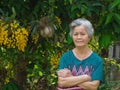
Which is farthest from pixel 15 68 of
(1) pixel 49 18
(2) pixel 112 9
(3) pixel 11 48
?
(2) pixel 112 9

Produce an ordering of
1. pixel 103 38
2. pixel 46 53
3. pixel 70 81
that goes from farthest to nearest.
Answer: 1. pixel 46 53
2. pixel 103 38
3. pixel 70 81

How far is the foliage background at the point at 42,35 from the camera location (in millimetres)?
3945

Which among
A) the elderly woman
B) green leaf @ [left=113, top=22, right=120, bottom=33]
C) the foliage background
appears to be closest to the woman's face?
the elderly woman

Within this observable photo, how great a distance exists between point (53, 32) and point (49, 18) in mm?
155

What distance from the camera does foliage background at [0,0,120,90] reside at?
12.9 ft

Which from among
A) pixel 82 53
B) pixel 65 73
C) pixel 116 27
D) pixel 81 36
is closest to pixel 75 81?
pixel 65 73

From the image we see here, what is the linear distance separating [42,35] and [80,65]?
35.0 inches

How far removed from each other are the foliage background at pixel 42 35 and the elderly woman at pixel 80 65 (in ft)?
1.29

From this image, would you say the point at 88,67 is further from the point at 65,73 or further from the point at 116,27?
the point at 116,27

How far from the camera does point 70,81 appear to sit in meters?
3.39

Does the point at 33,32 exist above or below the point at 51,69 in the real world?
above

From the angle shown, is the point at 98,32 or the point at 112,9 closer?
the point at 112,9

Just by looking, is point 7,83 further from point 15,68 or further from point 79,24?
point 79,24

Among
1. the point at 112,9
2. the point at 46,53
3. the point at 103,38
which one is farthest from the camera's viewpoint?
the point at 46,53
